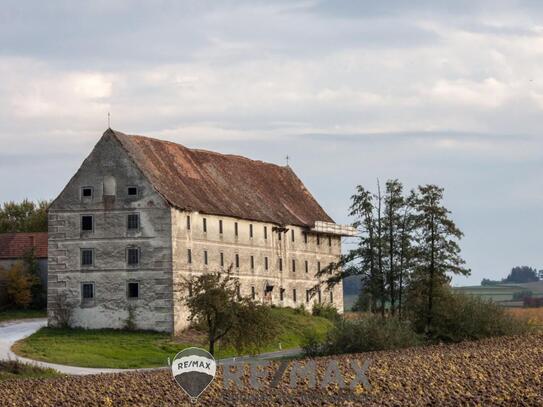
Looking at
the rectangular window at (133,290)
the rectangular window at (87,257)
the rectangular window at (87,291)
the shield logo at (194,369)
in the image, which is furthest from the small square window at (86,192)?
the shield logo at (194,369)

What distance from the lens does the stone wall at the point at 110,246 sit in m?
80.4

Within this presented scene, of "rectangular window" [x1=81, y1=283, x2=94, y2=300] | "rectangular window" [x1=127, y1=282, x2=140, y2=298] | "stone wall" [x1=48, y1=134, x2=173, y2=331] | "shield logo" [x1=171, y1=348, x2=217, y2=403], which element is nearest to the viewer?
"shield logo" [x1=171, y1=348, x2=217, y2=403]

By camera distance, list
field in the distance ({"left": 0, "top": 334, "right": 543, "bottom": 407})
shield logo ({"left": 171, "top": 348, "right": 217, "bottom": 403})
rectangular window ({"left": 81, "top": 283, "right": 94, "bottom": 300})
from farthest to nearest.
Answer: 1. rectangular window ({"left": 81, "top": 283, "right": 94, "bottom": 300})
2. field in the distance ({"left": 0, "top": 334, "right": 543, "bottom": 407})
3. shield logo ({"left": 171, "top": 348, "right": 217, "bottom": 403})

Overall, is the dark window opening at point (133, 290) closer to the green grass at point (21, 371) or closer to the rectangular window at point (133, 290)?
the rectangular window at point (133, 290)

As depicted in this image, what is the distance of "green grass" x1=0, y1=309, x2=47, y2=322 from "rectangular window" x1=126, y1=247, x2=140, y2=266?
32.1ft

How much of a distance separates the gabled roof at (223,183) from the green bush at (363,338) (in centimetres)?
1677

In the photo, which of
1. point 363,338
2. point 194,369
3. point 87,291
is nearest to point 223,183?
point 87,291

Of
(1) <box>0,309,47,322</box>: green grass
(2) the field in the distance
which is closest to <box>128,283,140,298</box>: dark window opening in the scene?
(1) <box>0,309,47,322</box>: green grass

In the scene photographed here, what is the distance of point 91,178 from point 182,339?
10761 mm

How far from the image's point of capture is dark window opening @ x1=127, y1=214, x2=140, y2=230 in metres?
81.5

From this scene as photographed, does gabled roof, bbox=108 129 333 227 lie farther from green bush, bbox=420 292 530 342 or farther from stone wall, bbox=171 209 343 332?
green bush, bbox=420 292 530 342

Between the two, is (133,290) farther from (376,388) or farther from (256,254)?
(376,388)

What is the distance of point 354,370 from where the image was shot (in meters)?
48.0

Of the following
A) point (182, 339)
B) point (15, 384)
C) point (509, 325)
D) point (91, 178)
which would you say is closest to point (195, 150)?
point (91, 178)
